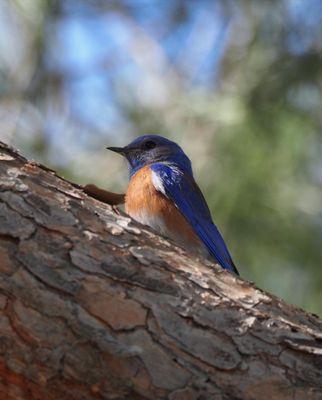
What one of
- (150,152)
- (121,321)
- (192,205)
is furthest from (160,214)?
(121,321)

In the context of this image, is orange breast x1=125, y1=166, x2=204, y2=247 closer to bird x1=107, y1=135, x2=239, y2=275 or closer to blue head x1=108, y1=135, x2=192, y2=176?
bird x1=107, y1=135, x2=239, y2=275

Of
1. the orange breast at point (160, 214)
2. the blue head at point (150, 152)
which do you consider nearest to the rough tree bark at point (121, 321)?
the orange breast at point (160, 214)

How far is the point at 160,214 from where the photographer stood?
4500mm

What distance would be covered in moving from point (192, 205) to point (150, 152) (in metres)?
0.92

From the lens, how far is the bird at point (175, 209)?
4453 millimetres

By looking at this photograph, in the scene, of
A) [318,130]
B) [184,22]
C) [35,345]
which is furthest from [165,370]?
[184,22]

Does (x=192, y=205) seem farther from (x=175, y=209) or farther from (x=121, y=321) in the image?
(x=121, y=321)

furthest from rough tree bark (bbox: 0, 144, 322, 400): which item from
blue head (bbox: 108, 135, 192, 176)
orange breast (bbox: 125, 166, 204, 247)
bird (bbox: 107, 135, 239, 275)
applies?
blue head (bbox: 108, 135, 192, 176)

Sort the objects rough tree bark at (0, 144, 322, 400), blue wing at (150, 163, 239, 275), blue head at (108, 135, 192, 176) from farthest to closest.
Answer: blue head at (108, 135, 192, 176)
blue wing at (150, 163, 239, 275)
rough tree bark at (0, 144, 322, 400)

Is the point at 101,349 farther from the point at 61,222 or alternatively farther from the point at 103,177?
the point at 103,177

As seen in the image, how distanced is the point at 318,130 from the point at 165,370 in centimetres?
389

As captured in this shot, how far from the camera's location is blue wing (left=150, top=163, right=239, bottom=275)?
443 cm

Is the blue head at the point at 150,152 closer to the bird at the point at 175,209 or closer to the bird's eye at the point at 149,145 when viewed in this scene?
the bird's eye at the point at 149,145

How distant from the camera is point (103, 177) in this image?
6.66 metres
